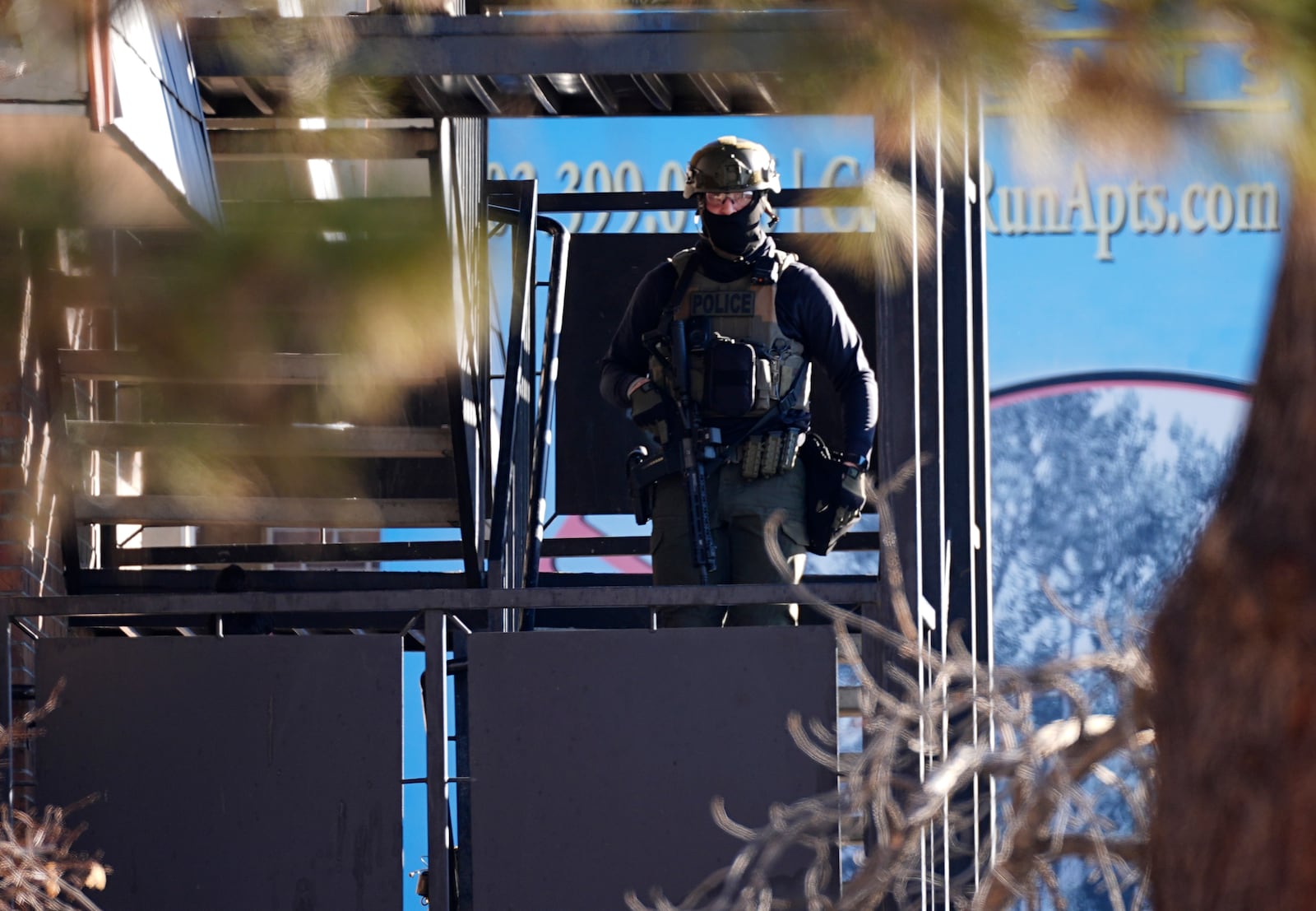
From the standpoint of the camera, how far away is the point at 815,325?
5.43 metres

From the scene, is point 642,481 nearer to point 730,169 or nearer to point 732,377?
point 732,377

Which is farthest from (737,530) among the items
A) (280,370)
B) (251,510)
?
(251,510)

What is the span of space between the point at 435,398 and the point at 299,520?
1.40 metres

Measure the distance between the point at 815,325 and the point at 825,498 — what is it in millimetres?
535

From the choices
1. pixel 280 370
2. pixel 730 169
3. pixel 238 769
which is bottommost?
pixel 238 769

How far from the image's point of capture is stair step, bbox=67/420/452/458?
203 inches

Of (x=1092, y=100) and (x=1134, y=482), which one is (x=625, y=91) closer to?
(x=1092, y=100)

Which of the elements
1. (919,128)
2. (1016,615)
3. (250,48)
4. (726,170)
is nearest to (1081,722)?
(919,128)

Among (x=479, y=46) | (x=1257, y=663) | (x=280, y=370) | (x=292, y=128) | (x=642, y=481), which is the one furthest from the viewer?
(x=642, y=481)

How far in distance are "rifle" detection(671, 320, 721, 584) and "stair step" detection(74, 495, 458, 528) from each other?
117 centimetres

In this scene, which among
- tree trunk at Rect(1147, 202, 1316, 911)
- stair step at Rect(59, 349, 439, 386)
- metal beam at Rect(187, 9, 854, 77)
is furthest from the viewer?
stair step at Rect(59, 349, 439, 386)

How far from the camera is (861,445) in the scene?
5340mm

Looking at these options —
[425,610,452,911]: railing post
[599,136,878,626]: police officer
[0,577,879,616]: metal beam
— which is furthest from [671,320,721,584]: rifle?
[425,610,452,911]: railing post

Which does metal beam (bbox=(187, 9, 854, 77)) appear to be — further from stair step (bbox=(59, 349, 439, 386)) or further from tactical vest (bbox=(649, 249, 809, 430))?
A: tactical vest (bbox=(649, 249, 809, 430))
